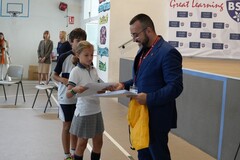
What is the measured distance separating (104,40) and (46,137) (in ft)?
14.3

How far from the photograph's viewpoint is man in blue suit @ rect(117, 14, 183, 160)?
2.19 m

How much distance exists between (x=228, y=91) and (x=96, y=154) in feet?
5.28

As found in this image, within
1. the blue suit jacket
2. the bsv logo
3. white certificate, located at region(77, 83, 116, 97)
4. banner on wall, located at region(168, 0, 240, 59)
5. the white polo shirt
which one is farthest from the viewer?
banner on wall, located at region(168, 0, 240, 59)

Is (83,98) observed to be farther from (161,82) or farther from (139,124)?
(161,82)

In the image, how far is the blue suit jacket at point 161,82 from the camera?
2178 millimetres

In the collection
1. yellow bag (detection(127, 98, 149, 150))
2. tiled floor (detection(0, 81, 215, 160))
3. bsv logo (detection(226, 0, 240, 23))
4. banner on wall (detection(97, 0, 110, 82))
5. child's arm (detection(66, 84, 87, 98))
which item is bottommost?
tiled floor (detection(0, 81, 215, 160))

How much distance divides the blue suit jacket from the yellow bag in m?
0.04

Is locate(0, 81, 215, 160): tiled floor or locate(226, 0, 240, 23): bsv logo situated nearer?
locate(0, 81, 215, 160): tiled floor

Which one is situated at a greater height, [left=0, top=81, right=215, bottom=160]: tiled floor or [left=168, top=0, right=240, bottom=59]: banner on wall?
[left=168, top=0, right=240, bottom=59]: banner on wall

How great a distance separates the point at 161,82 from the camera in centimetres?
229

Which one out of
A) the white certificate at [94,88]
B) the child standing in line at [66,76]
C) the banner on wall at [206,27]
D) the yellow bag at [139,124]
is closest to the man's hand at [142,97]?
the yellow bag at [139,124]

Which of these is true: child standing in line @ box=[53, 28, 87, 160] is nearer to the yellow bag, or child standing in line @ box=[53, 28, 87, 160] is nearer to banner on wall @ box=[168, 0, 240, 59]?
the yellow bag

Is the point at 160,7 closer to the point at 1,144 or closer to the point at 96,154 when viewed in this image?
the point at 1,144

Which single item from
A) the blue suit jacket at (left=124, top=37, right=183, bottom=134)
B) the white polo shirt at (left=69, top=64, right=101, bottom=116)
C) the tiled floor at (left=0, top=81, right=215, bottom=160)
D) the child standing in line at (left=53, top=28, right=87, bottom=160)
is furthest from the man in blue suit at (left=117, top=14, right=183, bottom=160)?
the tiled floor at (left=0, top=81, right=215, bottom=160)
